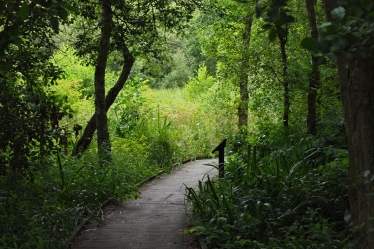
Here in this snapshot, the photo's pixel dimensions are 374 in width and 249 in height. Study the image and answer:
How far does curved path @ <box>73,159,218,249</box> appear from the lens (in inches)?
284

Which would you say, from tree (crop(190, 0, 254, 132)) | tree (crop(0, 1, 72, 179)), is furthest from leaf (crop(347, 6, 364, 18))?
tree (crop(190, 0, 254, 132))

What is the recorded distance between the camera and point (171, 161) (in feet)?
51.9

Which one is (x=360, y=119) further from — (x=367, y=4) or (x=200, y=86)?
(x=200, y=86)

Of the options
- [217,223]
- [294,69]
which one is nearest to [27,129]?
[217,223]

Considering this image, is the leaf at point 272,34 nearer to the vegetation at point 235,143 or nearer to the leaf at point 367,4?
the vegetation at point 235,143

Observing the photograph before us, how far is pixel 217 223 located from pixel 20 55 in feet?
12.6

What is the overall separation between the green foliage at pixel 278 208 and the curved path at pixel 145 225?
30 centimetres

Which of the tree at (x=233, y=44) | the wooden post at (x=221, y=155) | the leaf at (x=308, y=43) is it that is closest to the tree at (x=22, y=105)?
the wooden post at (x=221, y=155)

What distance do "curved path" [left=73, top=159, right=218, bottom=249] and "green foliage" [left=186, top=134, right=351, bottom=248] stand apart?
298 millimetres

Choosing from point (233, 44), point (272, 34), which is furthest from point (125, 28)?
point (272, 34)

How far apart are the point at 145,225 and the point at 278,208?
1987 millimetres

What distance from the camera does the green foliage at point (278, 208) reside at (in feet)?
22.0

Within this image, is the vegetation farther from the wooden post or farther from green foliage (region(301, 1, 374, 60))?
the wooden post

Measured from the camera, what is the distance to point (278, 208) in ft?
24.8
